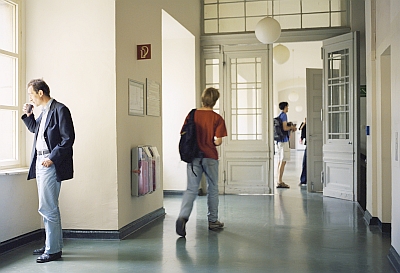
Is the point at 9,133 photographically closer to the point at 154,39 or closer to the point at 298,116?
the point at 154,39

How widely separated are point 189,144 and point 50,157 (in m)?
1.44

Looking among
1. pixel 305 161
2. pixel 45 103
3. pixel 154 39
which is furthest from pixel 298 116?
pixel 45 103

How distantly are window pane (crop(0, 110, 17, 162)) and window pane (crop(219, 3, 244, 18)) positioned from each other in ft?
14.6

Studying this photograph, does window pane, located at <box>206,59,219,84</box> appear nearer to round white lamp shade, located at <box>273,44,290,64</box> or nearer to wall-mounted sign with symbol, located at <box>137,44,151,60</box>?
round white lamp shade, located at <box>273,44,290,64</box>

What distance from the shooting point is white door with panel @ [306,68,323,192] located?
798 cm

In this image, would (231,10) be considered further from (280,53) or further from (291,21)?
(280,53)

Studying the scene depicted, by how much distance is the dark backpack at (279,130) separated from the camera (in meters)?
8.56

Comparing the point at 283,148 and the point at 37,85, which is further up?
the point at 37,85

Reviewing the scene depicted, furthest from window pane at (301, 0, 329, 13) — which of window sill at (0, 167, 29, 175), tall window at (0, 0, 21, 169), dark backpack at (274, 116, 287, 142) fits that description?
window sill at (0, 167, 29, 175)

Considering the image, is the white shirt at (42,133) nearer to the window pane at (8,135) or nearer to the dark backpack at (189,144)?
the window pane at (8,135)

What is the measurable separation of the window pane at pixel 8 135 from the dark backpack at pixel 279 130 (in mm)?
5087

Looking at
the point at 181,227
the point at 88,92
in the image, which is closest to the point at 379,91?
the point at 181,227

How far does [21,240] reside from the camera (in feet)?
14.4

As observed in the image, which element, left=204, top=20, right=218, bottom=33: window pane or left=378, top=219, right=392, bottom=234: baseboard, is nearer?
left=378, top=219, right=392, bottom=234: baseboard
